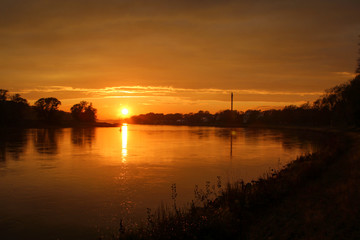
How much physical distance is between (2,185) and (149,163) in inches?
569

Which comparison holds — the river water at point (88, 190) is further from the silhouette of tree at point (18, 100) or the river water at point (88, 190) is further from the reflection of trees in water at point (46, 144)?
the silhouette of tree at point (18, 100)

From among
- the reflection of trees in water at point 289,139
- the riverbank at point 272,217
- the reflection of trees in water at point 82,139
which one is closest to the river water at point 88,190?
the riverbank at point 272,217

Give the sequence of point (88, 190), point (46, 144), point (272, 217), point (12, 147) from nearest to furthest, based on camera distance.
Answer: point (272, 217) < point (88, 190) < point (12, 147) < point (46, 144)

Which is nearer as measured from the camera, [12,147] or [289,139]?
[12,147]

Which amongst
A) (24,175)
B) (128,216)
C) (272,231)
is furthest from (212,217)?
(24,175)

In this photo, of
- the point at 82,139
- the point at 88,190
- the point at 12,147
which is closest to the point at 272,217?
the point at 88,190

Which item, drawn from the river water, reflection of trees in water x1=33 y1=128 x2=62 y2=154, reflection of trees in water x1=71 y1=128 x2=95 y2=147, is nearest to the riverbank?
the river water

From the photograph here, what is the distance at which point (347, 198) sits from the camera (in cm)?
1230

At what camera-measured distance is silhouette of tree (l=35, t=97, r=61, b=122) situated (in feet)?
534

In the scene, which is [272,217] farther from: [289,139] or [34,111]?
[34,111]

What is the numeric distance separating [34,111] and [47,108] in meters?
8.17

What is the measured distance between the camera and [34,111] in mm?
164125

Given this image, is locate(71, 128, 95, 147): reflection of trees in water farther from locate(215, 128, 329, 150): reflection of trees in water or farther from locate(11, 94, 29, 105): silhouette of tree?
locate(11, 94, 29, 105): silhouette of tree

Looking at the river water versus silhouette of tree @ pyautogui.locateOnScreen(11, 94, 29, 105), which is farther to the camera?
silhouette of tree @ pyautogui.locateOnScreen(11, 94, 29, 105)
